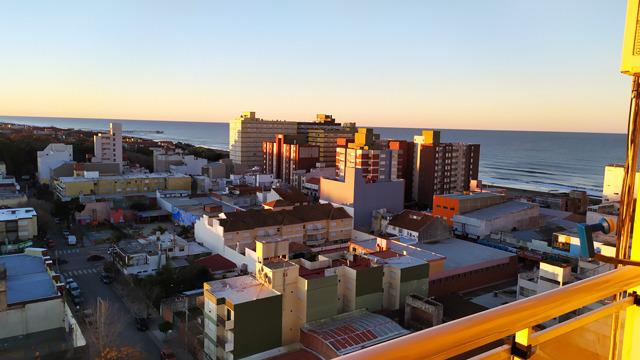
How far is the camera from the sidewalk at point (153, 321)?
7.99 m

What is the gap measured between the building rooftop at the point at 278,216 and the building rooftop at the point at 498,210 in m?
4.61

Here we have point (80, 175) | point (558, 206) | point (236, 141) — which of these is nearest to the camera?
point (80, 175)

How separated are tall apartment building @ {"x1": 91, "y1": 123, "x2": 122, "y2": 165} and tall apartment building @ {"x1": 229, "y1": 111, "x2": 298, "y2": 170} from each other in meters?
7.66

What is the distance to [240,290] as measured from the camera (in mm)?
7590

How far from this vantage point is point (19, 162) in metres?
24.1

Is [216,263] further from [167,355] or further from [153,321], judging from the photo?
[167,355]

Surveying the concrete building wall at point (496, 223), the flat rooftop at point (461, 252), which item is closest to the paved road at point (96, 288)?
the flat rooftop at point (461, 252)

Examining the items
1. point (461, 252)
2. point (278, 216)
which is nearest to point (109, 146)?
point (278, 216)

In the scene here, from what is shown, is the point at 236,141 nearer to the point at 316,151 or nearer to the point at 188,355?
the point at 316,151

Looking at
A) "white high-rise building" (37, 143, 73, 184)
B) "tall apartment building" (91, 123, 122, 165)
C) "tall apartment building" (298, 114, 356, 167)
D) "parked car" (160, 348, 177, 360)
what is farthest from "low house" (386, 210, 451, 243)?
"tall apartment building" (91, 123, 122, 165)

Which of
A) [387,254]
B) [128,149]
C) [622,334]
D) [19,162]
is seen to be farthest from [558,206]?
[128,149]

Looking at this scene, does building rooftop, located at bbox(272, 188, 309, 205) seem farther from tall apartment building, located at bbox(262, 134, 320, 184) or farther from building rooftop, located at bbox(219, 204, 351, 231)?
tall apartment building, located at bbox(262, 134, 320, 184)

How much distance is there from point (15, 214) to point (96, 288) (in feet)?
16.1

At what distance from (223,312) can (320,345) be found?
1519mm
